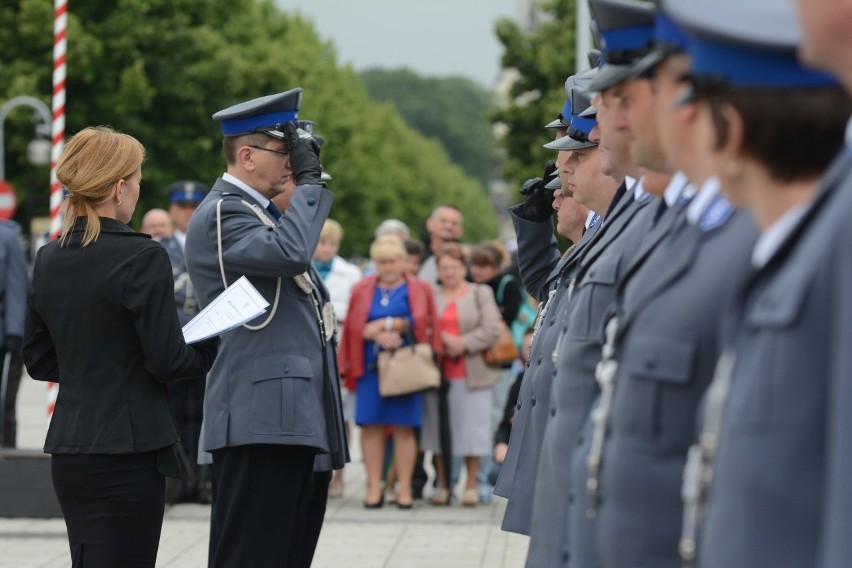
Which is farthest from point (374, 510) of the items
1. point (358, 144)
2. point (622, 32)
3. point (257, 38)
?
point (358, 144)

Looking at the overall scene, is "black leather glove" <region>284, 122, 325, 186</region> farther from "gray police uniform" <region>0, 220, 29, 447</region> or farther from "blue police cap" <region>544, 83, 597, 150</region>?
"gray police uniform" <region>0, 220, 29, 447</region>

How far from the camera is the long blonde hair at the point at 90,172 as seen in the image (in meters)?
5.21

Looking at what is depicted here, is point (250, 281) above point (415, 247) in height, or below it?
below

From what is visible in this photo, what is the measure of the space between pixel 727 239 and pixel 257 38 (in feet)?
130

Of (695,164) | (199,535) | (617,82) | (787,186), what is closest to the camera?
(787,186)

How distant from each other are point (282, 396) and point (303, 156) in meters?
0.94

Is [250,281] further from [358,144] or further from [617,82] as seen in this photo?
[358,144]

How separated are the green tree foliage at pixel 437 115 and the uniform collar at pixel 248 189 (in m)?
142

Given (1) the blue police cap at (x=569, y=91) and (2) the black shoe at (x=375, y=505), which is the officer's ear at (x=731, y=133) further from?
(2) the black shoe at (x=375, y=505)

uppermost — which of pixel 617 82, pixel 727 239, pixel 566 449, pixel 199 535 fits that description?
pixel 617 82

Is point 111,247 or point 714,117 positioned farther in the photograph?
point 111,247

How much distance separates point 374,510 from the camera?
11391 millimetres

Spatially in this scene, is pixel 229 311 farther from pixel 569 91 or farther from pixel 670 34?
pixel 670 34

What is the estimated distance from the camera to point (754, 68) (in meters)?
2.32
